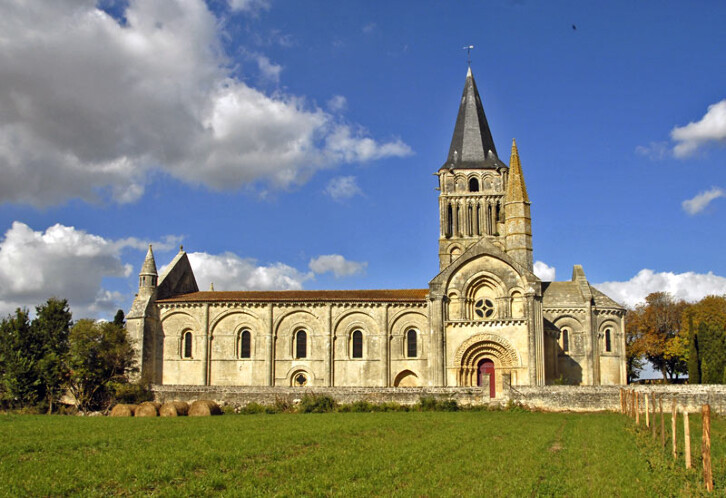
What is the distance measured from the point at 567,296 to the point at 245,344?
21516mm

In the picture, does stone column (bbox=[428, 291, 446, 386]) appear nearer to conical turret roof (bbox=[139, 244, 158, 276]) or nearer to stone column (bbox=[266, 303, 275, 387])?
stone column (bbox=[266, 303, 275, 387])

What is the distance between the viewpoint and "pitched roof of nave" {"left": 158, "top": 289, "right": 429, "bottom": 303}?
44.5 metres

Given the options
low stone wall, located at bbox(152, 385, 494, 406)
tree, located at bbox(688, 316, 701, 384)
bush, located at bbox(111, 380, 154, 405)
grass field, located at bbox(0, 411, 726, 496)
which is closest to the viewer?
grass field, located at bbox(0, 411, 726, 496)

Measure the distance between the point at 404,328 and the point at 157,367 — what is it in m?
16.2

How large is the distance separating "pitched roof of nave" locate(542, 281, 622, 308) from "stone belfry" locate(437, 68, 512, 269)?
398 inches

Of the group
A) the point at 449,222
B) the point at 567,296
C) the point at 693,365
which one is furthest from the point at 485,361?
the point at 449,222

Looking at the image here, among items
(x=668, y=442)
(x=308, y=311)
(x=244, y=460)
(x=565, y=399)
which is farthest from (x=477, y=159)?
(x=244, y=460)

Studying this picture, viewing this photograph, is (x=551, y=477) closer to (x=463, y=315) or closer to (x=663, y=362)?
(x=463, y=315)

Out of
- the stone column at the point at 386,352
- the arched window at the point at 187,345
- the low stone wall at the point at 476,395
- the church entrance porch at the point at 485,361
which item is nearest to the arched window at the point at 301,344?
the stone column at the point at 386,352

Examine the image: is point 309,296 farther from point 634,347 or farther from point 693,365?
point 634,347

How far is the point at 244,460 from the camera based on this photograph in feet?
57.2

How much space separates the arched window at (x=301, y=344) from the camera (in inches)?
1767

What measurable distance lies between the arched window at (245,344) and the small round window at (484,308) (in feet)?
48.3

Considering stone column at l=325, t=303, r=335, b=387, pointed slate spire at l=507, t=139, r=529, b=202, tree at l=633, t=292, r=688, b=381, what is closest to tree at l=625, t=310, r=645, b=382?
tree at l=633, t=292, r=688, b=381
